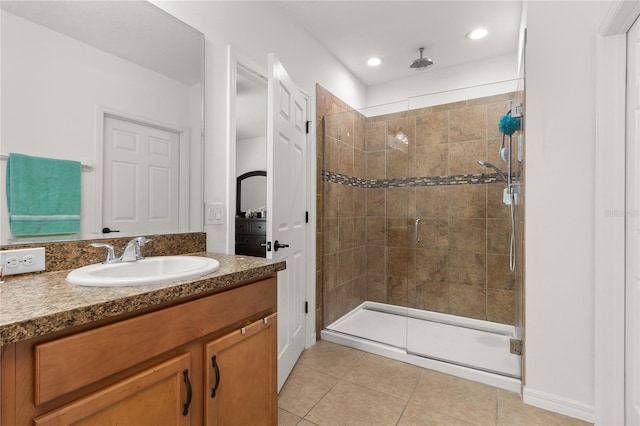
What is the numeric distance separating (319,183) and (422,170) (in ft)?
3.78

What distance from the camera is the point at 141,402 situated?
0.85 meters

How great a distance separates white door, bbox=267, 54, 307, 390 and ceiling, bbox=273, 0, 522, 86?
652 mm

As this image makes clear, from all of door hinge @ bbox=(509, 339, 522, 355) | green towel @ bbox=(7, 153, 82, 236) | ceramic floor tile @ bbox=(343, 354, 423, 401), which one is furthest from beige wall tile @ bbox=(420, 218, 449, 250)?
green towel @ bbox=(7, 153, 82, 236)

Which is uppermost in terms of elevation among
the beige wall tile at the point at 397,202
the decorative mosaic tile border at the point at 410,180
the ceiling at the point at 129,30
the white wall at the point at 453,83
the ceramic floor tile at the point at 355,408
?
the white wall at the point at 453,83

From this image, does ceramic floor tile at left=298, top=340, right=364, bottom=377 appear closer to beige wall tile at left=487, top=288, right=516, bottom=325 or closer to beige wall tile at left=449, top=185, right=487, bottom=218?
beige wall tile at left=487, top=288, right=516, bottom=325

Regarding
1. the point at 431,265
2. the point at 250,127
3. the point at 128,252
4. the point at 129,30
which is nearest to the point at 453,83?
the point at 431,265

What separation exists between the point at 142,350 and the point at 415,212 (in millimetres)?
2748

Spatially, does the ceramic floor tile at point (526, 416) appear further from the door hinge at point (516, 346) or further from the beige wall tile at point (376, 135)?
the beige wall tile at point (376, 135)

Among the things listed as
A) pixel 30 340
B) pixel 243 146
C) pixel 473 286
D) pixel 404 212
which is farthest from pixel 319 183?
pixel 30 340

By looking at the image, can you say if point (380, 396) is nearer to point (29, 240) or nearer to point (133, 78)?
point (29, 240)

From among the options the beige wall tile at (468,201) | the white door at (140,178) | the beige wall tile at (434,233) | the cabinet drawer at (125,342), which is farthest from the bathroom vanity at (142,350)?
the beige wall tile at (468,201)

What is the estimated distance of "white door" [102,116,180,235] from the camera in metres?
1.36

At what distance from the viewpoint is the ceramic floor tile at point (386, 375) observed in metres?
1.95

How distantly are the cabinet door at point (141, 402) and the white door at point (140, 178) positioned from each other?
753 mm
